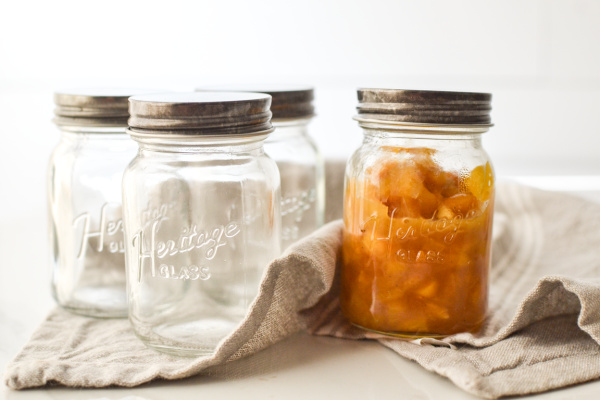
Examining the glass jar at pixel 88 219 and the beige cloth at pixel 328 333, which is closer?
the beige cloth at pixel 328 333

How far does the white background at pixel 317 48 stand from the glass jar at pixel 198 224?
92 cm

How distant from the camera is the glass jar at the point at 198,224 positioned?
2.11 feet

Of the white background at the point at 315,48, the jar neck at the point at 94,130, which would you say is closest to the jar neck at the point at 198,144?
the jar neck at the point at 94,130

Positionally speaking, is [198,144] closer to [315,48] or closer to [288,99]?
[288,99]

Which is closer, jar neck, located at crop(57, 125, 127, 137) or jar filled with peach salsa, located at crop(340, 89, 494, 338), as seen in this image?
jar filled with peach salsa, located at crop(340, 89, 494, 338)

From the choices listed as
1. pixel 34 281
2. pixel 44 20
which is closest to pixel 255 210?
pixel 34 281

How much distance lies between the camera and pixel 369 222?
2.19ft

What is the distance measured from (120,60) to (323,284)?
1.07 m

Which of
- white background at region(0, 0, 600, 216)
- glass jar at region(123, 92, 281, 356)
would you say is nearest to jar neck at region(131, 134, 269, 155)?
glass jar at region(123, 92, 281, 356)

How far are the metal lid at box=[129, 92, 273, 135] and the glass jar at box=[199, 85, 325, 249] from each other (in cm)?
19

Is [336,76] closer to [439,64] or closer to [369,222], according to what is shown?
[439,64]

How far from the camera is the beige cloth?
0.58m

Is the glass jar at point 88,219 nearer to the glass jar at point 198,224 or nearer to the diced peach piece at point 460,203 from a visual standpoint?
the glass jar at point 198,224

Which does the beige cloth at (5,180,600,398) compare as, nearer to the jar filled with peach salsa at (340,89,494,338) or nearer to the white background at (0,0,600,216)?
the jar filled with peach salsa at (340,89,494,338)
